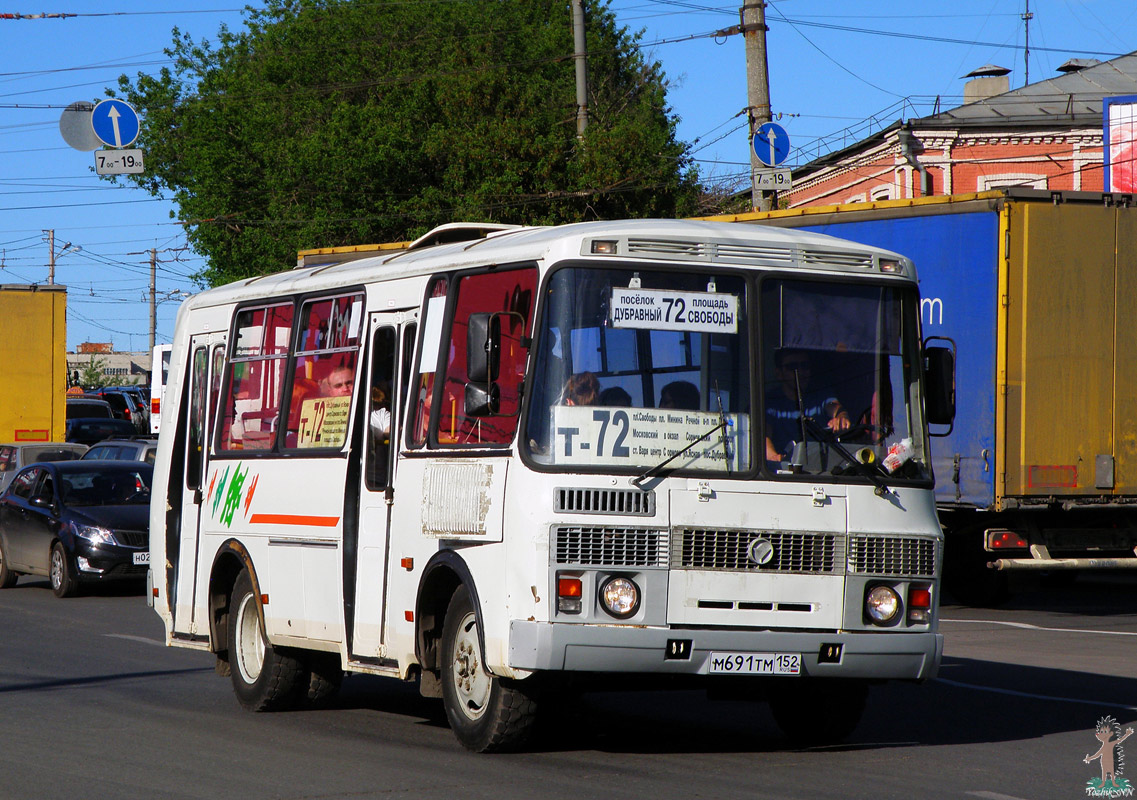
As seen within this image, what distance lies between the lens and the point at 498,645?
8164 millimetres

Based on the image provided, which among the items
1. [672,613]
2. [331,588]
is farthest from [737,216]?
[672,613]

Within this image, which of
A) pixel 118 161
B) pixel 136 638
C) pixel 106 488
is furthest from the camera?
pixel 118 161

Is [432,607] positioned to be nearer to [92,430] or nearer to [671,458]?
[671,458]

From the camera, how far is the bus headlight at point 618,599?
8.07 meters

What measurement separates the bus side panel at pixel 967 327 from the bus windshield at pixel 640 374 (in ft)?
27.8

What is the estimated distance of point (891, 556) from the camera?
8.54 m

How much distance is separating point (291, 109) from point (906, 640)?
4831cm

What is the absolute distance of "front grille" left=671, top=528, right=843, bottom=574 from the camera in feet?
26.9

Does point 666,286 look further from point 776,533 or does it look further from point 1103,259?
point 1103,259

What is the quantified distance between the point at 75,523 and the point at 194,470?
9.07 m

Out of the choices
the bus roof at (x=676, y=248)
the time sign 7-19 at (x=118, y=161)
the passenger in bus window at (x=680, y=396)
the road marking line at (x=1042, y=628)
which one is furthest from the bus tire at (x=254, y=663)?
the time sign 7-19 at (x=118, y=161)

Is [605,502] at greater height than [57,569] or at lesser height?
greater

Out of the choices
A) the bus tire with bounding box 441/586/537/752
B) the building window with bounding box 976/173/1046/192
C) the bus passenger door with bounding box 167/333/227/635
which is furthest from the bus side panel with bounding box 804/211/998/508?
the building window with bounding box 976/173/1046/192

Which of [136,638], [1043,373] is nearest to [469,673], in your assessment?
[136,638]
